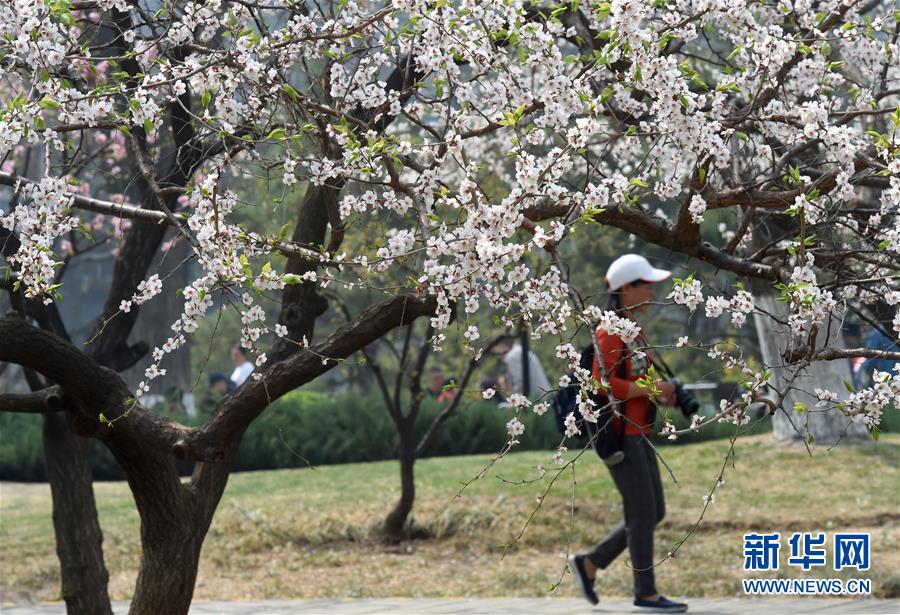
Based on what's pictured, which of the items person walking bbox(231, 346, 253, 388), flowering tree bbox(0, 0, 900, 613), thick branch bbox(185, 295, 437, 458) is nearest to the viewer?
flowering tree bbox(0, 0, 900, 613)

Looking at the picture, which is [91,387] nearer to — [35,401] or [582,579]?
[35,401]

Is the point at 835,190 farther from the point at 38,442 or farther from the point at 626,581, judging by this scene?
the point at 38,442

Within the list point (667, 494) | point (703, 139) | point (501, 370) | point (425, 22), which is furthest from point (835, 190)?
point (501, 370)

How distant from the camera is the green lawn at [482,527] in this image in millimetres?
9703

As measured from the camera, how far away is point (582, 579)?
7.89m

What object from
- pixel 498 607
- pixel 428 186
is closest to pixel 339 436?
pixel 498 607

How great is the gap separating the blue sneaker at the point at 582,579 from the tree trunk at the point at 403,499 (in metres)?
3.59

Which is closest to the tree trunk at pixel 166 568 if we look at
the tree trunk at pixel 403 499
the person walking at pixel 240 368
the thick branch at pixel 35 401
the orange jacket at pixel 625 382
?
the thick branch at pixel 35 401

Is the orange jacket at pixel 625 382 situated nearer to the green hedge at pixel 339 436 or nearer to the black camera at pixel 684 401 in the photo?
the black camera at pixel 684 401

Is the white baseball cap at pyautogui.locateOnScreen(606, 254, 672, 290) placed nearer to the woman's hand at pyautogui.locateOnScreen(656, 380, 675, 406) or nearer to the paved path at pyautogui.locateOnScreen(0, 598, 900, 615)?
the woman's hand at pyautogui.locateOnScreen(656, 380, 675, 406)

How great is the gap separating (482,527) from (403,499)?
32.1 inches

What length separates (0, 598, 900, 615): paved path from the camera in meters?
7.66

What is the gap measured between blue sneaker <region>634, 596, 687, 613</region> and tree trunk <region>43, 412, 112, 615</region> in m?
3.07

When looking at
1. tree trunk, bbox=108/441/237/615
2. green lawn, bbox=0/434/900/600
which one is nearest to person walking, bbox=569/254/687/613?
green lawn, bbox=0/434/900/600
